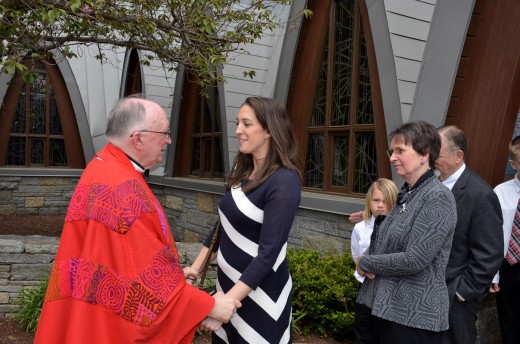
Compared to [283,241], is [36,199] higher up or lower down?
lower down

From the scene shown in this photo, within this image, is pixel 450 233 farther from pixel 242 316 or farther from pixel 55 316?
pixel 55 316

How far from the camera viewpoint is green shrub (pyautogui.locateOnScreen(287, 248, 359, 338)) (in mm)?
4480

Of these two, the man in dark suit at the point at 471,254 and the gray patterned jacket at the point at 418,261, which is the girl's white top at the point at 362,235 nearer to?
the man in dark suit at the point at 471,254

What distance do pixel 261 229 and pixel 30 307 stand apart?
12.5ft

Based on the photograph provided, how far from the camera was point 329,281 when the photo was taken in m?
4.57

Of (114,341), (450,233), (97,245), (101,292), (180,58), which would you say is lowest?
(114,341)

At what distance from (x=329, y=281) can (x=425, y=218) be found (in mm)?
2339

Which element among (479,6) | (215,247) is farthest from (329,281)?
(479,6)

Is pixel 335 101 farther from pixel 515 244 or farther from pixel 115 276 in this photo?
pixel 115 276

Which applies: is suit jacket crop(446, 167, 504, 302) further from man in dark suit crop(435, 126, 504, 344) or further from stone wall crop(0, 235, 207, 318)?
stone wall crop(0, 235, 207, 318)

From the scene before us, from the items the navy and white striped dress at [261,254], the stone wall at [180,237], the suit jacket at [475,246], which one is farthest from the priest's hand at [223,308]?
the stone wall at [180,237]

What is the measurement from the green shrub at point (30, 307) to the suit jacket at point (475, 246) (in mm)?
4076

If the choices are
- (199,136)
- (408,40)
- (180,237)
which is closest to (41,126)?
(199,136)

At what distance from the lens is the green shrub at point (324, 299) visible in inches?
176
